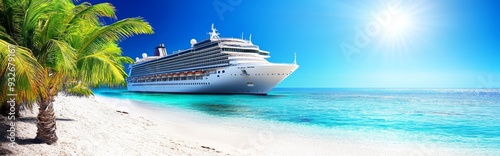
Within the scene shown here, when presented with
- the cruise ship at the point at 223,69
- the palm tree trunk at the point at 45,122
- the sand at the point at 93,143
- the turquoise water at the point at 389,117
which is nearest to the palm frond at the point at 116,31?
the palm tree trunk at the point at 45,122

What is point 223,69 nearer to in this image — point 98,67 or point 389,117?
point 389,117

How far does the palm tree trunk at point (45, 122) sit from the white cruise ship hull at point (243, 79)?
36656 mm

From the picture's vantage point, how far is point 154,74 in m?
65.4

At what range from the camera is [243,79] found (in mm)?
43469

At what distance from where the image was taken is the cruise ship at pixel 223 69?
42875mm

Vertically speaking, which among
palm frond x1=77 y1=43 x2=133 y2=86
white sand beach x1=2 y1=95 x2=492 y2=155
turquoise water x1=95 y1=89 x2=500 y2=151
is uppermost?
palm frond x1=77 y1=43 x2=133 y2=86

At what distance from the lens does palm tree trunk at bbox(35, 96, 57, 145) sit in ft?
17.0

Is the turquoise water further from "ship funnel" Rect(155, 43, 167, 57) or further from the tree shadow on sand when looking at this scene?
"ship funnel" Rect(155, 43, 167, 57)


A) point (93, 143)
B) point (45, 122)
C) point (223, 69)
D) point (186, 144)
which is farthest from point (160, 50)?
point (45, 122)

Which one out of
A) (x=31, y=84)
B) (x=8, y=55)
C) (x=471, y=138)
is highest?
(x=8, y=55)

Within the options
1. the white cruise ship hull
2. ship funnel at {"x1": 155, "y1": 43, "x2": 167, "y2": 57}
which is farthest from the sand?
ship funnel at {"x1": 155, "y1": 43, "x2": 167, "y2": 57}

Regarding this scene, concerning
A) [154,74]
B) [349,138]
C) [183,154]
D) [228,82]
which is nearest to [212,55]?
[228,82]

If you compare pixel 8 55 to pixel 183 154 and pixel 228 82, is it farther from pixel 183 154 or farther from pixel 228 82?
pixel 228 82

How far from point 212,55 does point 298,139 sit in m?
38.8
